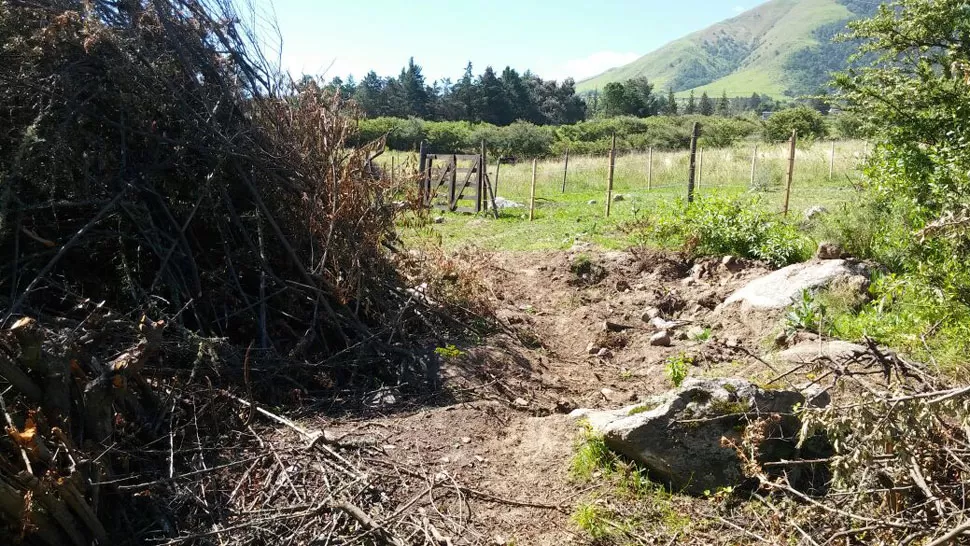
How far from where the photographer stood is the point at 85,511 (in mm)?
2768

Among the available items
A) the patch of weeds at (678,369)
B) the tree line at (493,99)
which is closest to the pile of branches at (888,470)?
the patch of weeds at (678,369)

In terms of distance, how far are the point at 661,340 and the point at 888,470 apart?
11.0 feet

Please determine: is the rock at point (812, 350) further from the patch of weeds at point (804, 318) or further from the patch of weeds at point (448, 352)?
the patch of weeds at point (448, 352)

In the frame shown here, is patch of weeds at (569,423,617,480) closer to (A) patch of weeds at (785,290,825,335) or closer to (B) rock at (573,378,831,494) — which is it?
(B) rock at (573,378,831,494)

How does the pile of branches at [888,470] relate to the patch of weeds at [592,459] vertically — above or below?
above

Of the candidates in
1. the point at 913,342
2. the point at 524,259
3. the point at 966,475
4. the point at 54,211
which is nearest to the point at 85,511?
the point at 54,211

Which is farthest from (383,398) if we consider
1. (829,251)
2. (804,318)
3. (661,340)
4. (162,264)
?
(829,251)

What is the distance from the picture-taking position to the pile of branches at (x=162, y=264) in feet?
9.62

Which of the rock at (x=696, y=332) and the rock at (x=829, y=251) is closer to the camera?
the rock at (x=696, y=332)

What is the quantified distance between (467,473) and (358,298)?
197cm

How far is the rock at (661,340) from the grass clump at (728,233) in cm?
236

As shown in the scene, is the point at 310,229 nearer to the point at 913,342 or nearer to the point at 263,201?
the point at 263,201

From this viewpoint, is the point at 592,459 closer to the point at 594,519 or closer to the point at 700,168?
the point at 594,519

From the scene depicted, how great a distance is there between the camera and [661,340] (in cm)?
620
